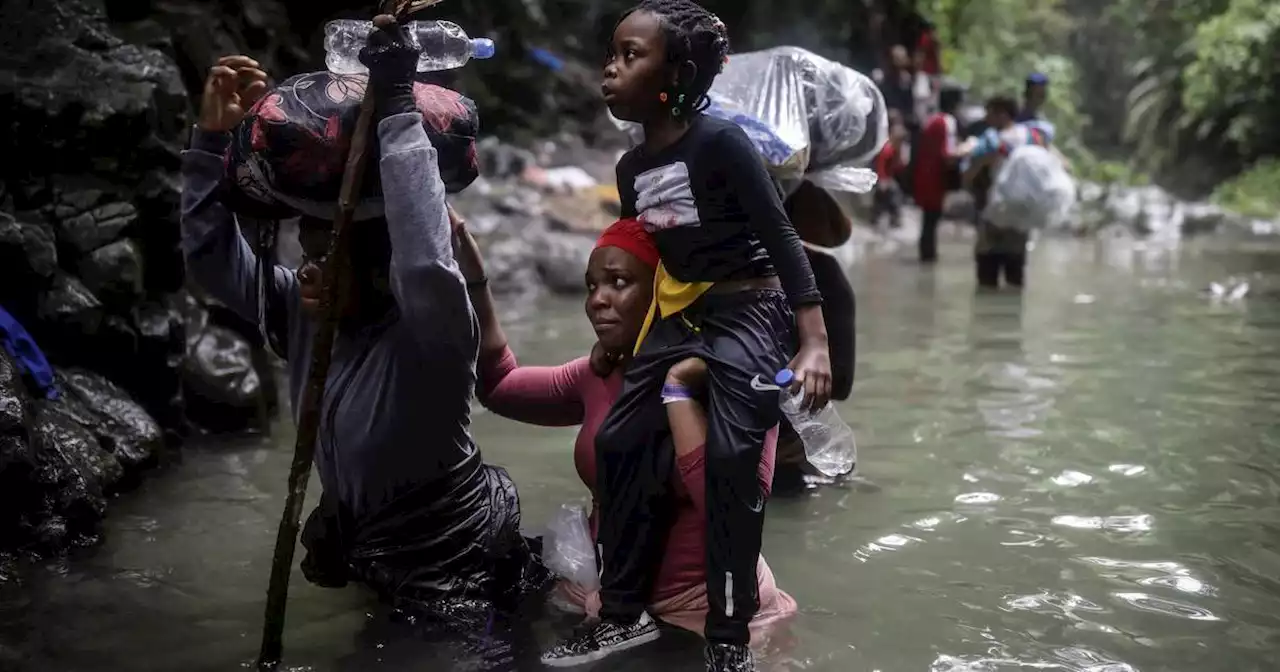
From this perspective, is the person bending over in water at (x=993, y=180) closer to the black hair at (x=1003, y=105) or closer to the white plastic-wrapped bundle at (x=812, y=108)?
the black hair at (x=1003, y=105)

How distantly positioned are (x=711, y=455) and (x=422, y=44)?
106 cm

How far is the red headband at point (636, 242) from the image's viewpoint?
276cm

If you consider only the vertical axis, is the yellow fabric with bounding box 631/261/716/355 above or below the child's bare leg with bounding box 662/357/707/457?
above

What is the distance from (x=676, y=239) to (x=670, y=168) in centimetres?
16

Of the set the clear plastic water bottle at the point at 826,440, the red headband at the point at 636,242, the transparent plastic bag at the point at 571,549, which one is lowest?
the transparent plastic bag at the point at 571,549

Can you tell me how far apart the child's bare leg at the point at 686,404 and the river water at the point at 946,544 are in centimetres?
49

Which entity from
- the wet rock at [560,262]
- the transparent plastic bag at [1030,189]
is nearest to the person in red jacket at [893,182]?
the transparent plastic bag at [1030,189]

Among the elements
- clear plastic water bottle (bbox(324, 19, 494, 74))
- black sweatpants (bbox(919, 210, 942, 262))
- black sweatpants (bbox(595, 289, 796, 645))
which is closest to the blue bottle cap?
clear plastic water bottle (bbox(324, 19, 494, 74))

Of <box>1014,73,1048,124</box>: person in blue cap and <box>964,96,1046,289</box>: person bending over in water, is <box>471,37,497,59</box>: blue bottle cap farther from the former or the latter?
<box>1014,73,1048,124</box>: person in blue cap

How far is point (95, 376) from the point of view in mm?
4066

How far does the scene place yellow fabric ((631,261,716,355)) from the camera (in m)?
2.60

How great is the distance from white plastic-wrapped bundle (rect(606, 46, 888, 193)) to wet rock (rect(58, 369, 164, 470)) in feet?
6.32

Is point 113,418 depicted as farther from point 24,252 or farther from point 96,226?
point 96,226

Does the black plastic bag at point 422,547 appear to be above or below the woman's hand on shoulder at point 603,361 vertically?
below
